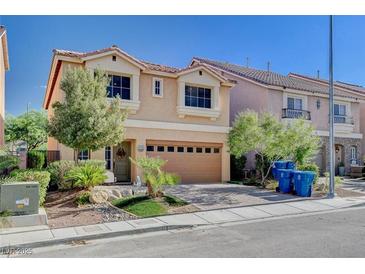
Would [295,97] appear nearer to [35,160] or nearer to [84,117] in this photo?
[84,117]

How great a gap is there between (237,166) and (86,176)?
407 inches

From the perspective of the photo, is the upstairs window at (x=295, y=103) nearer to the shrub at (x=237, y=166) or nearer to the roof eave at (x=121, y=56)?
the shrub at (x=237, y=166)

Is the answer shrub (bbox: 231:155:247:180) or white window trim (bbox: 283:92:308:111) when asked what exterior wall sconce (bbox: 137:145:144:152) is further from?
white window trim (bbox: 283:92:308:111)

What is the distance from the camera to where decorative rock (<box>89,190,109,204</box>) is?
11.2 m

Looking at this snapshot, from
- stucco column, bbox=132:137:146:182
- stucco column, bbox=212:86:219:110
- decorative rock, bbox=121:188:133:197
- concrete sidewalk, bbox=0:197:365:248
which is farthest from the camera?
stucco column, bbox=212:86:219:110

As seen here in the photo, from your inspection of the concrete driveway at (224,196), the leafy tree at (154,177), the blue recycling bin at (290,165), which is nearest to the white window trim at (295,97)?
the blue recycling bin at (290,165)

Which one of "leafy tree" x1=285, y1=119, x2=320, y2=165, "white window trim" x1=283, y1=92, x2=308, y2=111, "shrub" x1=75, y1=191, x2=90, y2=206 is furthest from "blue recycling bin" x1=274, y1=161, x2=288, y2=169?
"shrub" x1=75, y1=191, x2=90, y2=206

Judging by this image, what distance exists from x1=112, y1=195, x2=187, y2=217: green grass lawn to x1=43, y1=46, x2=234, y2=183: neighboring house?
481cm

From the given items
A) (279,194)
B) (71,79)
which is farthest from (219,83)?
(71,79)

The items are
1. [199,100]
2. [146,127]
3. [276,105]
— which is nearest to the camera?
[146,127]

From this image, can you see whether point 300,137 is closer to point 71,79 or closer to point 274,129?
point 274,129

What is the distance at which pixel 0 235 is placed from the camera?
7551 millimetres

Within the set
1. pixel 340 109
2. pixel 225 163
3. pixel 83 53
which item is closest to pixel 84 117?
pixel 83 53

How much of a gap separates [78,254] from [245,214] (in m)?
5.57
